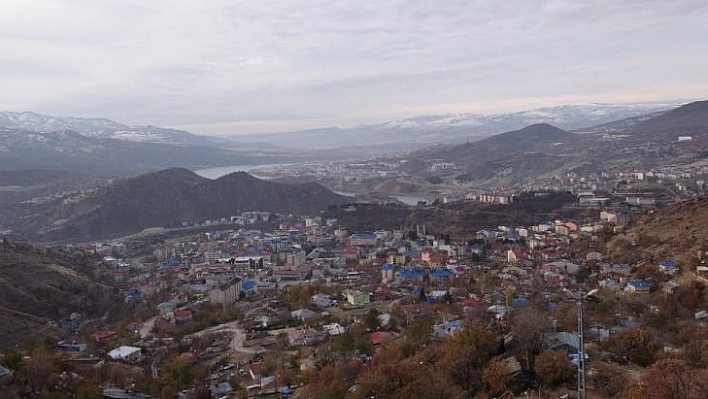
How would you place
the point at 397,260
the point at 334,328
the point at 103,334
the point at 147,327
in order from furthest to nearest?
the point at 397,260
the point at 147,327
the point at 103,334
the point at 334,328

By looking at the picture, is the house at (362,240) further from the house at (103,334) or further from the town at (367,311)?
the house at (103,334)

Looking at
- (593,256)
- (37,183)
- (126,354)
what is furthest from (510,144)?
(126,354)

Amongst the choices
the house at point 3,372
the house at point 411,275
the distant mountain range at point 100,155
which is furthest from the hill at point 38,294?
the distant mountain range at point 100,155

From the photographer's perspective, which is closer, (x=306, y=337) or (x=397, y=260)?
(x=306, y=337)

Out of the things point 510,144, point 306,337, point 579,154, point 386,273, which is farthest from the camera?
point 510,144

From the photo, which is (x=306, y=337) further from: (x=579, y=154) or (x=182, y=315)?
(x=579, y=154)

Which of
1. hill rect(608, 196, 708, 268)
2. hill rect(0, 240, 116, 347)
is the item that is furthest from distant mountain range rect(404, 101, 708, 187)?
hill rect(0, 240, 116, 347)
